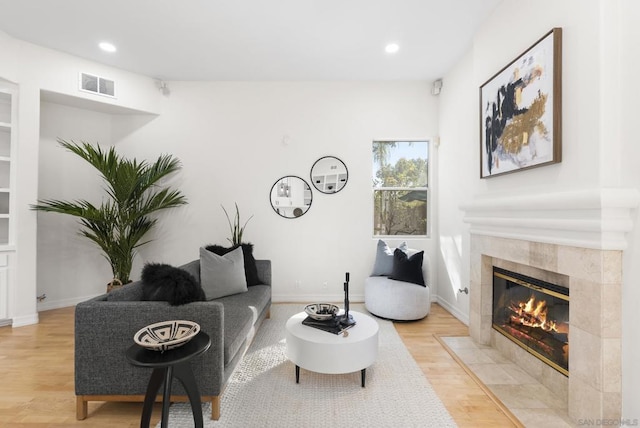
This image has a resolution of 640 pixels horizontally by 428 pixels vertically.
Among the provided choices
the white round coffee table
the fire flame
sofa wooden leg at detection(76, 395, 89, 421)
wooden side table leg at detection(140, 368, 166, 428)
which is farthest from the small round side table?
the fire flame

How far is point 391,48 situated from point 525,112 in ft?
5.62

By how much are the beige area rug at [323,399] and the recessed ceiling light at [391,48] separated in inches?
121

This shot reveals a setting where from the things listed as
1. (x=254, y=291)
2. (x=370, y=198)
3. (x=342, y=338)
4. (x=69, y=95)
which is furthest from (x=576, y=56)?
(x=69, y=95)

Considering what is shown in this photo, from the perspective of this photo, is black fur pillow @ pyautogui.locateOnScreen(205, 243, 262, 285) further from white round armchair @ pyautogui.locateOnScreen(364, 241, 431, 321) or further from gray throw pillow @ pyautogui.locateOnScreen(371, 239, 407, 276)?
gray throw pillow @ pyautogui.locateOnScreen(371, 239, 407, 276)

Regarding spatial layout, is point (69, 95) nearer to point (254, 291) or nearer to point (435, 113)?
point (254, 291)

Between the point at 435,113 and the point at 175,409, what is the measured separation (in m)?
4.23

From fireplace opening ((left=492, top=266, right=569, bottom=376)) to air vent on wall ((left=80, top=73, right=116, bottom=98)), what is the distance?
4.80 m

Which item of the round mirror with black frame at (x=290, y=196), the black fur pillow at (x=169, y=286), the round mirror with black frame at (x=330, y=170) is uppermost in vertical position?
the round mirror with black frame at (x=330, y=170)

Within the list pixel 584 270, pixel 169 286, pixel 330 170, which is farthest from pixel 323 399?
pixel 330 170

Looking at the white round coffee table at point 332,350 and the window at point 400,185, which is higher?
the window at point 400,185

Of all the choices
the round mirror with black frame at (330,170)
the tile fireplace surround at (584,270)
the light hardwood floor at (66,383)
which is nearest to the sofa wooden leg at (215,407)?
the light hardwood floor at (66,383)

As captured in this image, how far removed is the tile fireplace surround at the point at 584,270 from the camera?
156cm

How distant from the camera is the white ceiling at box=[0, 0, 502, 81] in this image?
2.64 m

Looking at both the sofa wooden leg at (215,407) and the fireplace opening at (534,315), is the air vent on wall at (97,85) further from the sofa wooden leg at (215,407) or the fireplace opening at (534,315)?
the fireplace opening at (534,315)
